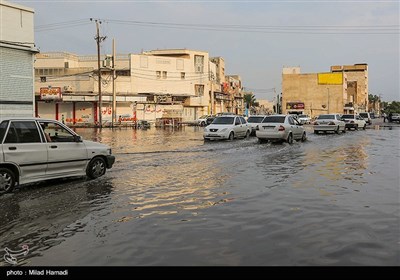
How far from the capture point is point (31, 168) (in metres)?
9.42

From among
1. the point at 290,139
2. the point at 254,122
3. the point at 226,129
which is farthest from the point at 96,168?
the point at 254,122

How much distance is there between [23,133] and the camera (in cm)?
Answer: 944

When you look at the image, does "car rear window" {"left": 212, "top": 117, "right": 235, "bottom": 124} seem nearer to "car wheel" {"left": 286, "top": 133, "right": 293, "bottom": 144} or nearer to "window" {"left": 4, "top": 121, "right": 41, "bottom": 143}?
"car wheel" {"left": 286, "top": 133, "right": 293, "bottom": 144}

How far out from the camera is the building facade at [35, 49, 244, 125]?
59.3 m

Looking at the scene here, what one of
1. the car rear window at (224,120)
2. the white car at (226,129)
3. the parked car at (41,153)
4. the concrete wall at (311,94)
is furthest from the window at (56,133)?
the concrete wall at (311,94)

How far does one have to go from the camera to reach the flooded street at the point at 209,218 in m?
5.18

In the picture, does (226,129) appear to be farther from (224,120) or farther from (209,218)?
(209,218)

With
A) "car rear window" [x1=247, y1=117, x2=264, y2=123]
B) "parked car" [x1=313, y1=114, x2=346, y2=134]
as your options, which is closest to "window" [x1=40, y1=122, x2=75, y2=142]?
"car rear window" [x1=247, y1=117, x2=264, y2=123]

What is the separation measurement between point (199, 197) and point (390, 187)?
4548mm

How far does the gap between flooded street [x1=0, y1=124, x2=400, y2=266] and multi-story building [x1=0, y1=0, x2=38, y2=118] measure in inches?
420

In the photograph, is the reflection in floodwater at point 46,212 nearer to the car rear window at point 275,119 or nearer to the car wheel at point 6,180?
the car wheel at point 6,180

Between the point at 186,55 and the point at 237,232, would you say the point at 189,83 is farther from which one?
the point at 237,232

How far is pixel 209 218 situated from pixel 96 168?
5186mm

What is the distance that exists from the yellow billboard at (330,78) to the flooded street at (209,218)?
106796mm
